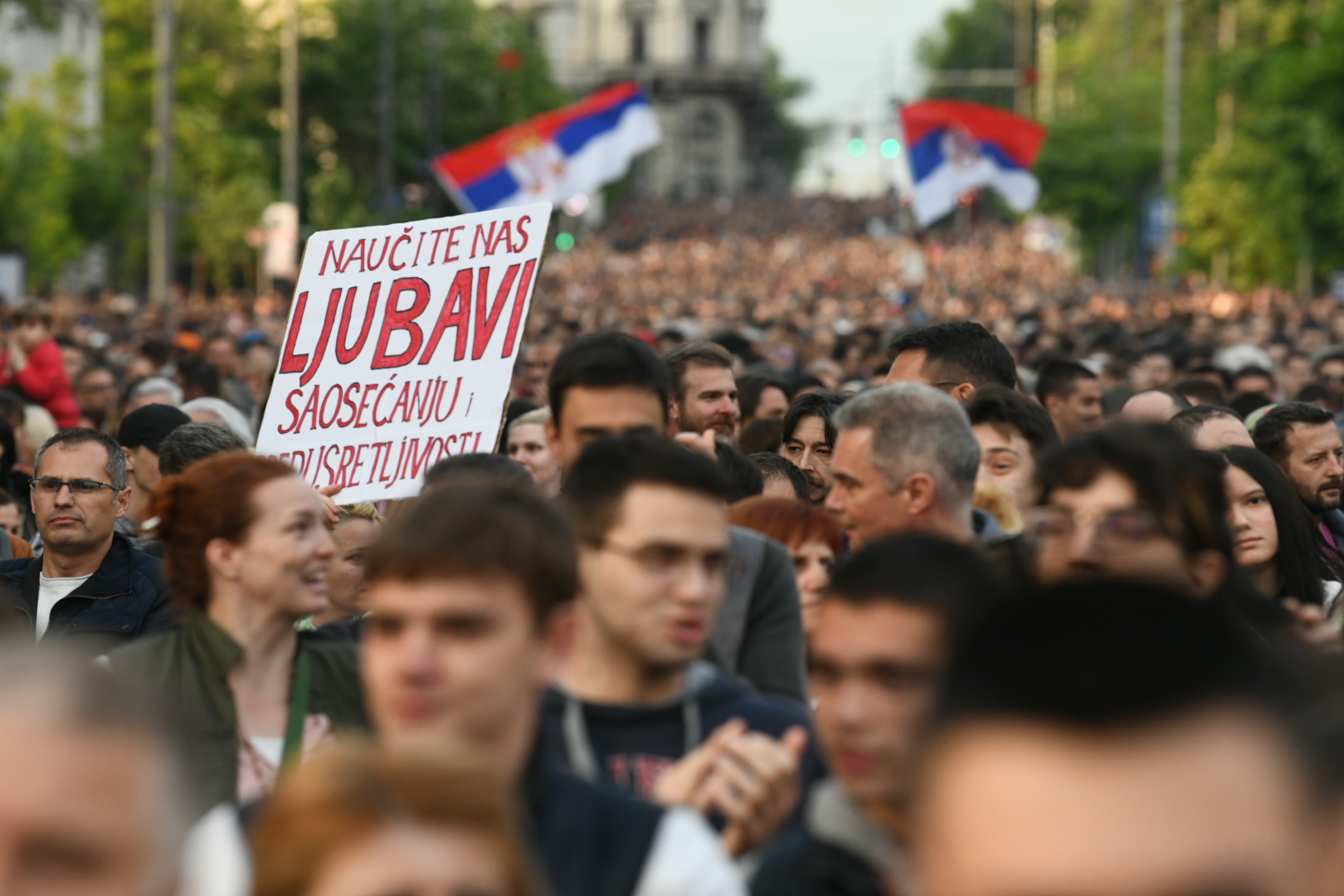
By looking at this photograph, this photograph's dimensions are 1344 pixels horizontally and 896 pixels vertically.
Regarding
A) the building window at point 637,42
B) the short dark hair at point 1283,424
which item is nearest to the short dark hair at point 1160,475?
the short dark hair at point 1283,424

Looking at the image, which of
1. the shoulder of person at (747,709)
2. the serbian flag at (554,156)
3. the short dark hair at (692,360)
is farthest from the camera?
the serbian flag at (554,156)

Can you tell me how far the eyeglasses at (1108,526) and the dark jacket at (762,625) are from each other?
0.66 metres

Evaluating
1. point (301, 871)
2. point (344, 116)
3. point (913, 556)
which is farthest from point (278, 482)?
point (344, 116)

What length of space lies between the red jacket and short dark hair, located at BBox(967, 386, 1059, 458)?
25.8ft

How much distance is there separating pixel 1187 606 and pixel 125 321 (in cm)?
2698

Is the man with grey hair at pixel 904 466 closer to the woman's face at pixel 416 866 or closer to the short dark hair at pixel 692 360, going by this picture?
the woman's face at pixel 416 866

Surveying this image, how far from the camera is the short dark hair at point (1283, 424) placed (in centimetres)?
808

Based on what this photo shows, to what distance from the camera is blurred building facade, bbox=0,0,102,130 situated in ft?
136

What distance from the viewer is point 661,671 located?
3.74m

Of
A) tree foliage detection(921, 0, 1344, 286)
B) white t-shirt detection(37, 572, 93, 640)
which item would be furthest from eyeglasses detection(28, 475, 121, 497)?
tree foliage detection(921, 0, 1344, 286)

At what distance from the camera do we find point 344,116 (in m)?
64.8

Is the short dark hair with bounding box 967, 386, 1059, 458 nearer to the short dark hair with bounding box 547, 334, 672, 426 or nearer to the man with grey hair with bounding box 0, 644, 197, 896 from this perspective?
the short dark hair with bounding box 547, 334, 672, 426

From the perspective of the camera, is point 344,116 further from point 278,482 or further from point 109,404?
point 278,482

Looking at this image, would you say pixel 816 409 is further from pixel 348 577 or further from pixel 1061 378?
pixel 1061 378
